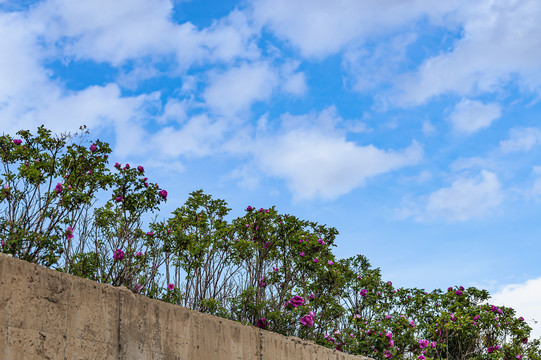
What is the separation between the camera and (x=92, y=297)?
147 inches

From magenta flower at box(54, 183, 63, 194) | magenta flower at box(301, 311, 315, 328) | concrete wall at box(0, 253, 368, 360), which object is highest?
magenta flower at box(54, 183, 63, 194)

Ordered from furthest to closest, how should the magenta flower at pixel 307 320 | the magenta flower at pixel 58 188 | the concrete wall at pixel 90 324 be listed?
the magenta flower at pixel 307 320 < the magenta flower at pixel 58 188 < the concrete wall at pixel 90 324

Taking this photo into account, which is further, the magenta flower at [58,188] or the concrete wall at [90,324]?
the magenta flower at [58,188]

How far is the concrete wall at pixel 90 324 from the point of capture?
3.25m

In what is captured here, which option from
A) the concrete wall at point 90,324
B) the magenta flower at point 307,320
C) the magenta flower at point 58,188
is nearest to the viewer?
the concrete wall at point 90,324

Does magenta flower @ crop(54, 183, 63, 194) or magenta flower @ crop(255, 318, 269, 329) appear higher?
magenta flower @ crop(54, 183, 63, 194)

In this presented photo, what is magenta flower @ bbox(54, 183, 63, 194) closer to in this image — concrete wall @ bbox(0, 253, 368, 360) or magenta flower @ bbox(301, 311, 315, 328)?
concrete wall @ bbox(0, 253, 368, 360)

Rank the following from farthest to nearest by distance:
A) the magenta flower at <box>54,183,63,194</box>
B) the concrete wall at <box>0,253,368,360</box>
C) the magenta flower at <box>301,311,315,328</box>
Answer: the magenta flower at <box>301,311,315,328</box> → the magenta flower at <box>54,183,63,194</box> → the concrete wall at <box>0,253,368,360</box>

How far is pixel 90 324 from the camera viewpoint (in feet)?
12.0

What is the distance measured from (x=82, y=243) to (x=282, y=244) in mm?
3531

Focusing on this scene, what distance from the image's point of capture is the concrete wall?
3.25 meters

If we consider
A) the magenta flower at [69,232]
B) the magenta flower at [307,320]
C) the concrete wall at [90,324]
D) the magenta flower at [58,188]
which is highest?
the magenta flower at [58,188]

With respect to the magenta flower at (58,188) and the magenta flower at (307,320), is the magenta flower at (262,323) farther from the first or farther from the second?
the magenta flower at (58,188)

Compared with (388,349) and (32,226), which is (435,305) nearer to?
(388,349)
